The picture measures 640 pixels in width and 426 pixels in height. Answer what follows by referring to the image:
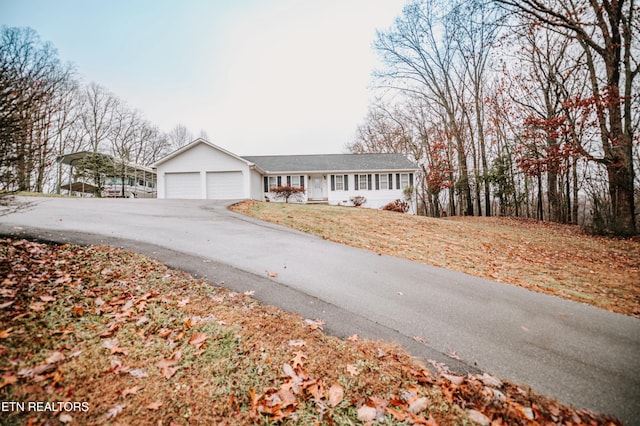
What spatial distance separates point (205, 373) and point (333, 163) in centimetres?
2185

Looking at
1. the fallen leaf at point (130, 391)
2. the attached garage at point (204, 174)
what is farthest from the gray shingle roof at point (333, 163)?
the fallen leaf at point (130, 391)

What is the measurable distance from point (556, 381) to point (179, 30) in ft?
101

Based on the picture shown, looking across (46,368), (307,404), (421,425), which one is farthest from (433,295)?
(46,368)

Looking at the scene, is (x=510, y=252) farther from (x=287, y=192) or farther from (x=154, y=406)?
(x=287, y=192)

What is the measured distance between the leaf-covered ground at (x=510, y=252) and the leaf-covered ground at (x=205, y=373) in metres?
3.84

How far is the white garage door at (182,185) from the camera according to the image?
17.6m

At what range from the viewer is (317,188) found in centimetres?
2316

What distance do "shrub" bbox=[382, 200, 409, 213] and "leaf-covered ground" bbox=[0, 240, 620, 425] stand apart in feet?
57.2

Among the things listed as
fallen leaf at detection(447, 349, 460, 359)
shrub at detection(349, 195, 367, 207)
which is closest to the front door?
shrub at detection(349, 195, 367, 207)

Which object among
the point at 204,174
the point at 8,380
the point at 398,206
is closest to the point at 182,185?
the point at 204,174

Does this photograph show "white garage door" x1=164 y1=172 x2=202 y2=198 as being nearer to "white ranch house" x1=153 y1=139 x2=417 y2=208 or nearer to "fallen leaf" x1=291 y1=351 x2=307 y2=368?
"white ranch house" x1=153 y1=139 x2=417 y2=208

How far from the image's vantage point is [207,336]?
2807mm

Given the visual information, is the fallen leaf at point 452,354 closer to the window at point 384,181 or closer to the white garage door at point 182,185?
the white garage door at point 182,185

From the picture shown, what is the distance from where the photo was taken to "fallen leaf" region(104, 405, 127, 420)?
1849 mm
